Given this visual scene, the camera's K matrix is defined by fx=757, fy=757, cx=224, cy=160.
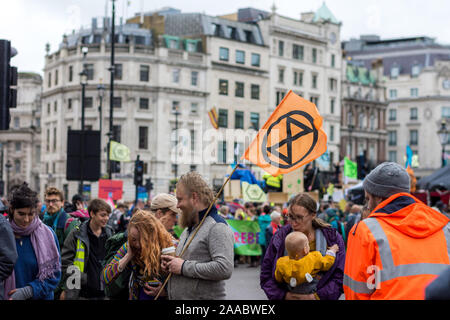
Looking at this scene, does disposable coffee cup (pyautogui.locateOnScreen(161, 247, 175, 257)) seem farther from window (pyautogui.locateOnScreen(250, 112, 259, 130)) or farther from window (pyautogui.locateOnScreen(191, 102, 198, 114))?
window (pyautogui.locateOnScreen(250, 112, 259, 130))

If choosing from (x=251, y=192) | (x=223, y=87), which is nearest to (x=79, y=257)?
(x=251, y=192)

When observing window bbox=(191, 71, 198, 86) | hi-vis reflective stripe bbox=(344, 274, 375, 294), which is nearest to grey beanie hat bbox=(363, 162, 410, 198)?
hi-vis reflective stripe bbox=(344, 274, 375, 294)

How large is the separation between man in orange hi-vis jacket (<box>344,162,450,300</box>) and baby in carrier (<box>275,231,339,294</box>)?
1.35 meters

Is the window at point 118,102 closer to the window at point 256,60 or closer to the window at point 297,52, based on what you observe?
the window at point 256,60

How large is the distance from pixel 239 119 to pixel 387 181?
221 ft

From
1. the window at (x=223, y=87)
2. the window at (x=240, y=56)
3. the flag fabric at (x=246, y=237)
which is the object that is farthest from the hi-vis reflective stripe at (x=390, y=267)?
the window at (x=240, y=56)

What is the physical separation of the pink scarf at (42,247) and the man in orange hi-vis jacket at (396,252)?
8.87 ft

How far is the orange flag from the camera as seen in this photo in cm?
690

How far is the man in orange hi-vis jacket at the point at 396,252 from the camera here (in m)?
4.36

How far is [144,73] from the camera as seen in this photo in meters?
66.0

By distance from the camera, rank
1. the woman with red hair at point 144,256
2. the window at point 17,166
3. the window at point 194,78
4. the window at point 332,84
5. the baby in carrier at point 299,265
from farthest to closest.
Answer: the window at point 17,166, the window at point 332,84, the window at point 194,78, the baby in carrier at point 299,265, the woman with red hair at point 144,256

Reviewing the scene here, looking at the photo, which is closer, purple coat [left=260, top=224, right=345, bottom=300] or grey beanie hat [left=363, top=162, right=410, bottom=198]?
grey beanie hat [left=363, top=162, right=410, bottom=198]

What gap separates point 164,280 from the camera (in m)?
5.85

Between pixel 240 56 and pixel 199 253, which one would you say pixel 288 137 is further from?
pixel 240 56
